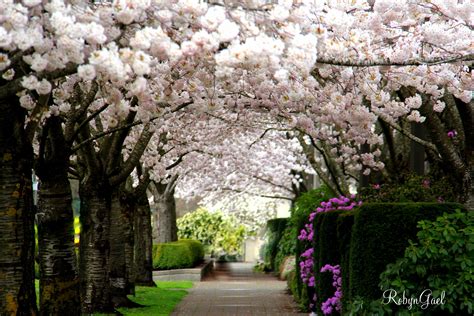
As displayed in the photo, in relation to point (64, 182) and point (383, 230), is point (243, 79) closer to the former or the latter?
point (64, 182)

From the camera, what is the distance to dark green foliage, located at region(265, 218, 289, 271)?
1379 inches

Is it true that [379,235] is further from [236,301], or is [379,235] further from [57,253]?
[236,301]

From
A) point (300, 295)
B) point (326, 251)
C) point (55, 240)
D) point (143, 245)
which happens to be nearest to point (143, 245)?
point (143, 245)

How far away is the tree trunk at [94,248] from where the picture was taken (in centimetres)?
1556

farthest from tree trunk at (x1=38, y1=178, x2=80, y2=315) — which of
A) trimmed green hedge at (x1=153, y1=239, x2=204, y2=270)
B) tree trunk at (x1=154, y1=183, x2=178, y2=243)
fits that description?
trimmed green hedge at (x1=153, y1=239, x2=204, y2=270)

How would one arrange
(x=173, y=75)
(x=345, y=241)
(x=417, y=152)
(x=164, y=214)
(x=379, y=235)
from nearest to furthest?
(x=379, y=235)
(x=173, y=75)
(x=345, y=241)
(x=417, y=152)
(x=164, y=214)

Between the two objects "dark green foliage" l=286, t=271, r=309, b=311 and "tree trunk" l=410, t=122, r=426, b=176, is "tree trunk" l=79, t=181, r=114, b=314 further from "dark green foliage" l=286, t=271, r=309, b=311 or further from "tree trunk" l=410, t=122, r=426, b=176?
"tree trunk" l=410, t=122, r=426, b=176

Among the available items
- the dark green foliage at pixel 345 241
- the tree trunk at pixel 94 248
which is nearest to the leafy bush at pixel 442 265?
the dark green foliage at pixel 345 241

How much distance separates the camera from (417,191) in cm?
1572

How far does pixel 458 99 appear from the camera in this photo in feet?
40.2

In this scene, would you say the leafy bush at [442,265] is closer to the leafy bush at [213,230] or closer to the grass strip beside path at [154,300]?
the grass strip beside path at [154,300]

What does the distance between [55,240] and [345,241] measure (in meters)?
3.63

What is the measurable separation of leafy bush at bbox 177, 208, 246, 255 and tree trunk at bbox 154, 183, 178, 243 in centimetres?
1579

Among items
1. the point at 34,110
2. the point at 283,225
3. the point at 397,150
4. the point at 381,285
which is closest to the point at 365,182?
the point at 397,150
